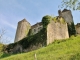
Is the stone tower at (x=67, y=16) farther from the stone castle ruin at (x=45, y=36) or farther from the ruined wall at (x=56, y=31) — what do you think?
the ruined wall at (x=56, y=31)

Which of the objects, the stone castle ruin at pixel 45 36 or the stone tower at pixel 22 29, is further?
the stone tower at pixel 22 29

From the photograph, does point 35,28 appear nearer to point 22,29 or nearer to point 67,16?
point 22,29

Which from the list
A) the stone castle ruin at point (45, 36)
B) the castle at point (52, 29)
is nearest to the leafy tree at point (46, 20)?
the stone castle ruin at point (45, 36)

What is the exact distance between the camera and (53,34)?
37.7 meters

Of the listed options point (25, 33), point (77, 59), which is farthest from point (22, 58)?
point (25, 33)

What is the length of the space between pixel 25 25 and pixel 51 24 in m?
13.5

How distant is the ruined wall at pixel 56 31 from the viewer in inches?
1446

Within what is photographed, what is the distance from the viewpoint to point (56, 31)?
38.7m

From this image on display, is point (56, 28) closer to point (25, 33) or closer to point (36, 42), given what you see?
point (36, 42)

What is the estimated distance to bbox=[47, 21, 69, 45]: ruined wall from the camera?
36719 millimetres

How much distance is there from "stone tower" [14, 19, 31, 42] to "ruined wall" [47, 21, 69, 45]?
40.1 ft

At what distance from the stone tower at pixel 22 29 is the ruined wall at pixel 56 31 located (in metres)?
12.2

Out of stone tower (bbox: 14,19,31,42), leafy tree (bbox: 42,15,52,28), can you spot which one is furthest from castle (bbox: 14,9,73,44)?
leafy tree (bbox: 42,15,52,28)

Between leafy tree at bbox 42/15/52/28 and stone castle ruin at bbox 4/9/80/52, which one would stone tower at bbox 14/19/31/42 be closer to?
stone castle ruin at bbox 4/9/80/52
